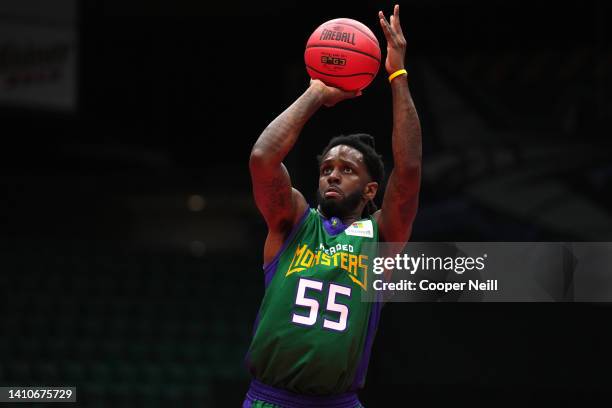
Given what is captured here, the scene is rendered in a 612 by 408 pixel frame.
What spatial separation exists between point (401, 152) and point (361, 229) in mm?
453

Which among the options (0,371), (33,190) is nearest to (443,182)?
(0,371)

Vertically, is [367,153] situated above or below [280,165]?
above

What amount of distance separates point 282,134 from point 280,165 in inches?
6.2

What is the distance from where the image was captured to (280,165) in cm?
416

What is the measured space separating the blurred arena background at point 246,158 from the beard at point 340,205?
379 cm

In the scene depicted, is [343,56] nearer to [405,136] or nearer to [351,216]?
[405,136]

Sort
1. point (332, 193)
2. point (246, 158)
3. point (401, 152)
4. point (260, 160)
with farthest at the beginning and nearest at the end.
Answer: point (246, 158) < point (332, 193) < point (401, 152) < point (260, 160)

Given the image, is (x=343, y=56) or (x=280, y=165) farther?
(x=343, y=56)

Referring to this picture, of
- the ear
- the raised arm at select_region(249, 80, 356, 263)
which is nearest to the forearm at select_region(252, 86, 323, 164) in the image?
the raised arm at select_region(249, 80, 356, 263)

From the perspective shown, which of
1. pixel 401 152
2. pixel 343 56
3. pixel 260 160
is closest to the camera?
pixel 260 160

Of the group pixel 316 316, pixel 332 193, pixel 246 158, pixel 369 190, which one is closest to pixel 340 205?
pixel 332 193

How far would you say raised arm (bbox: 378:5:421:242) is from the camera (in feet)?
13.7

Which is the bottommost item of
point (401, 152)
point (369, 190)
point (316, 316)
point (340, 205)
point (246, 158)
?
point (316, 316)

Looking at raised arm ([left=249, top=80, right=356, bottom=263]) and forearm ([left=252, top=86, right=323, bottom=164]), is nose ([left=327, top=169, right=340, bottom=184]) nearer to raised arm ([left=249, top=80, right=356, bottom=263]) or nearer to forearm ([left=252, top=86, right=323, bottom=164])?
raised arm ([left=249, top=80, right=356, bottom=263])
